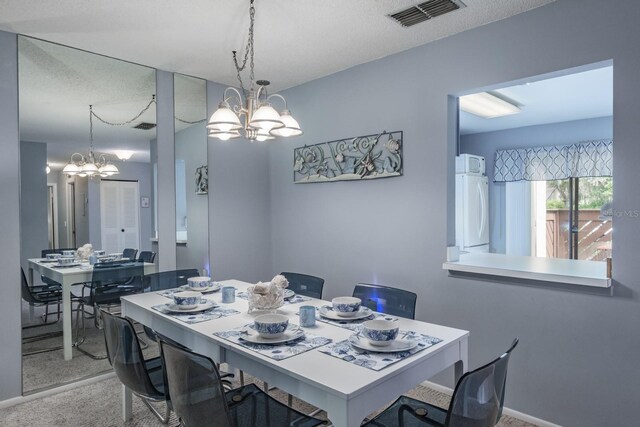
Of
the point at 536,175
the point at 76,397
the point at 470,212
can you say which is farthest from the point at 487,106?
the point at 76,397

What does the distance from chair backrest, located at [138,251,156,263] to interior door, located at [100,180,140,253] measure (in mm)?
73

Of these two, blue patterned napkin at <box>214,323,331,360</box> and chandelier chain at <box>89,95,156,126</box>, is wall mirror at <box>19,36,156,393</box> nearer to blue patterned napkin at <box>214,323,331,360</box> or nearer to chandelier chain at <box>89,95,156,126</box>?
chandelier chain at <box>89,95,156,126</box>

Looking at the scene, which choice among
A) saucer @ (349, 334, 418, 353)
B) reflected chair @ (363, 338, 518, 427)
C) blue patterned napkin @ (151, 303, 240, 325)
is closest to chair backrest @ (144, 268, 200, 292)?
blue patterned napkin @ (151, 303, 240, 325)

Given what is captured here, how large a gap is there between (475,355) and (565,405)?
55 centimetres

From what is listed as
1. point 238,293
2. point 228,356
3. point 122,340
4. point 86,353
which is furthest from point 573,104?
point 86,353

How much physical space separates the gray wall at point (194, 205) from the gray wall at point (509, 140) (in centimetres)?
415

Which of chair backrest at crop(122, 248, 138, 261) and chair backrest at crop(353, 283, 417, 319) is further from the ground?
chair backrest at crop(122, 248, 138, 261)

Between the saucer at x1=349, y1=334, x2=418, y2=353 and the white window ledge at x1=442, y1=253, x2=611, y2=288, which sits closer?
the saucer at x1=349, y1=334, x2=418, y2=353

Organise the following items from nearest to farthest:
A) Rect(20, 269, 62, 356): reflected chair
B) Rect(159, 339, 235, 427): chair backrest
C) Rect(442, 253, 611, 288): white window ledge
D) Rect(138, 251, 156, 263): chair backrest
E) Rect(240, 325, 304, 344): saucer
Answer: Rect(159, 339, 235, 427): chair backrest < Rect(240, 325, 304, 344): saucer < Rect(442, 253, 611, 288): white window ledge < Rect(20, 269, 62, 356): reflected chair < Rect(138, 251, 156, 263): chair backrest

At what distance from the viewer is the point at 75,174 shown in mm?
3131

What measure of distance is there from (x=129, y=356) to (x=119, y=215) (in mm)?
1711

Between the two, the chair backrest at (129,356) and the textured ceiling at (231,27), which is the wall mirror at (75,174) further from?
the chair backrest at (129,356)

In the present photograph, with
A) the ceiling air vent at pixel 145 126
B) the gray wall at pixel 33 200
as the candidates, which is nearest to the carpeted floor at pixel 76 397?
the gray wall at pixel 33 200

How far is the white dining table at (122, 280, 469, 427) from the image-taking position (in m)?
1.33
